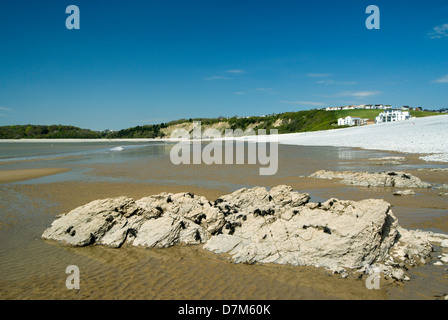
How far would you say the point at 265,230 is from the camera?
7.39 m

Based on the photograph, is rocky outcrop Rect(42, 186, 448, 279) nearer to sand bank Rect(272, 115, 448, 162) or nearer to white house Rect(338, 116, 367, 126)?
sand bank Rect(272, 115, 448, 162)

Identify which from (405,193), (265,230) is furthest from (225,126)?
(265,230)

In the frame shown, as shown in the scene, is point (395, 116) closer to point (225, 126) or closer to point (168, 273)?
point (225, 126)

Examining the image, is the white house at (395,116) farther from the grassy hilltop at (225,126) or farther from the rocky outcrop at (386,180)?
the rocky outcrop at (386,180)

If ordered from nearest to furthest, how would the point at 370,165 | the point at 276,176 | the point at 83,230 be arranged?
the point at 83,230
the point at 276,176
the point at 370,165

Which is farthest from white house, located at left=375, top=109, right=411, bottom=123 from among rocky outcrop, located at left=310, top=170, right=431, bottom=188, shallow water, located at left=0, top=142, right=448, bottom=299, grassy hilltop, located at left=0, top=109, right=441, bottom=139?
shallow water, located at left=0, top=142, right=448, bottom=299

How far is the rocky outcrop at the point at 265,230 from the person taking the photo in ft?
20.9

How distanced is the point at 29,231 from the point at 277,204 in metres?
7.76

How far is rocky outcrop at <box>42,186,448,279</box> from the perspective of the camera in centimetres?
636

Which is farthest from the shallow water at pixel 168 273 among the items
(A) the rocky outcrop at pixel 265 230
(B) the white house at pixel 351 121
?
(B) the white house at pixel 351 121
